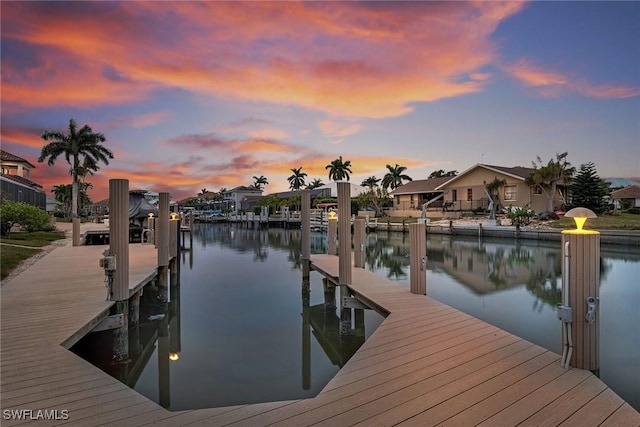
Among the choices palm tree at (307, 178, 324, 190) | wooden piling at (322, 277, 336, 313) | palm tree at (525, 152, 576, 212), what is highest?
palm tree at (307, 178, 324, 190)

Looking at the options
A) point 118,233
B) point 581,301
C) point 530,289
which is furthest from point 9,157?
point 581,301

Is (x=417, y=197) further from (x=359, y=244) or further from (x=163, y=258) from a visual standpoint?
(x=163, y=258)

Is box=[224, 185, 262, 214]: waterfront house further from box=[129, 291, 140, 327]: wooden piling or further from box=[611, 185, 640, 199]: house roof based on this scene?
box=[129, 291, 140, 327]: wooden piling

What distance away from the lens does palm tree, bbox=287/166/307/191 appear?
75.6 metres

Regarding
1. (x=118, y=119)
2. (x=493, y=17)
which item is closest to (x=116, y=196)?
(x=493, y=17)

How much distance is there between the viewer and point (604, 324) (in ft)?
23.5

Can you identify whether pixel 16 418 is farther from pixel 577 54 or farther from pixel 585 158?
pixel 585 158

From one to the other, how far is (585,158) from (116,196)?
1454 inches

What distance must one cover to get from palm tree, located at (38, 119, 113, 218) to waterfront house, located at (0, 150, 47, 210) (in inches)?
115

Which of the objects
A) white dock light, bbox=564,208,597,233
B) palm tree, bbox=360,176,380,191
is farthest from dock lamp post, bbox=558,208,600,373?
palm tree, bbox=360,176,380,191

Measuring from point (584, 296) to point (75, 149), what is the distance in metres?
41.1

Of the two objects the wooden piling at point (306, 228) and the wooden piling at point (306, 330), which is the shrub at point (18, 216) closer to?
the wooden piling at point (306, 228)

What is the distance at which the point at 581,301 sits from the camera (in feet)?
11.2

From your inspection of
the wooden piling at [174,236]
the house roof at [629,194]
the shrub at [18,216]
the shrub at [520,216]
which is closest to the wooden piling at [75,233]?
the shrub at [18,216]
